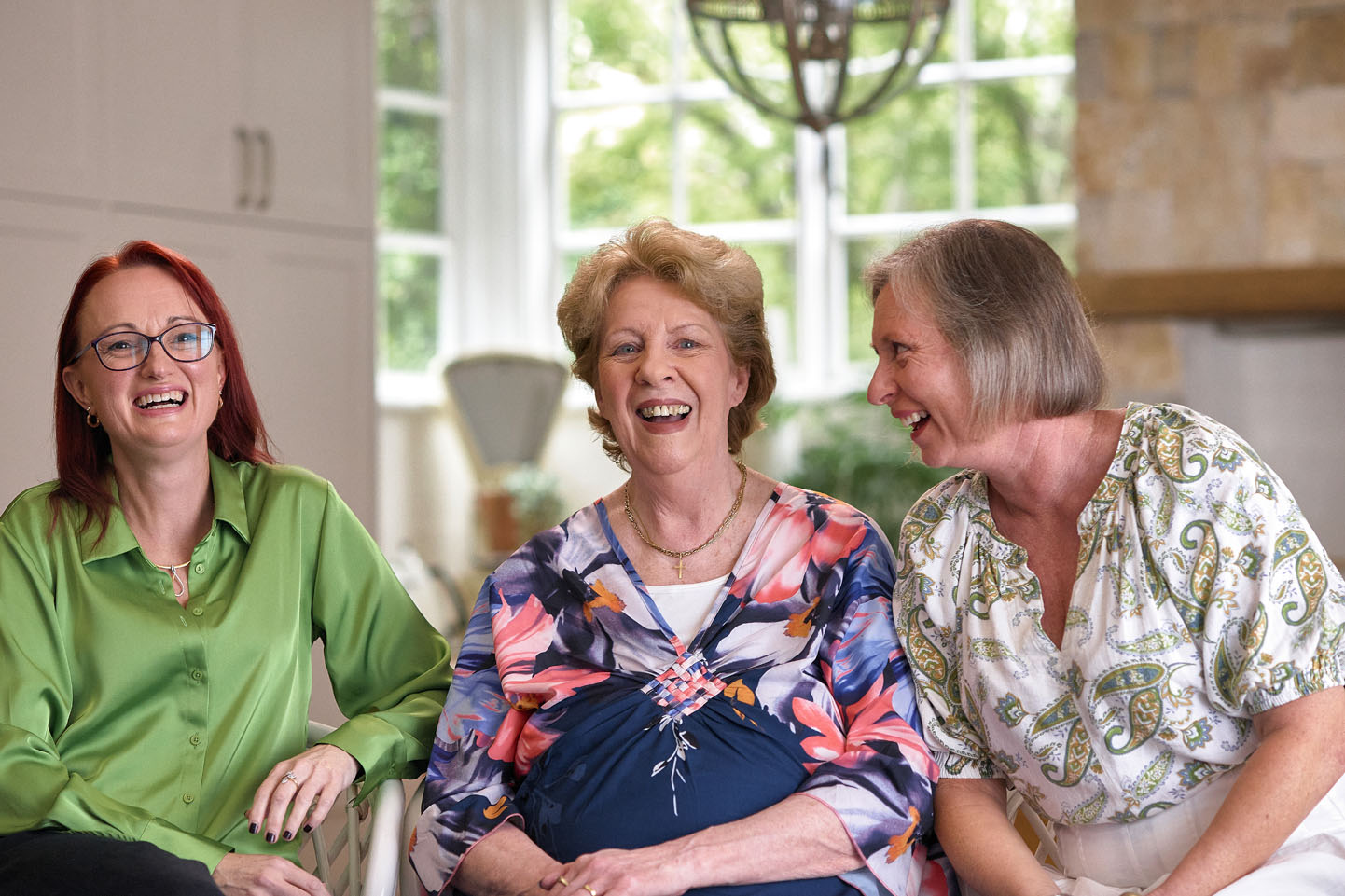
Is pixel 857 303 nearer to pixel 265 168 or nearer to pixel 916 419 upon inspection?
pixel 265 168

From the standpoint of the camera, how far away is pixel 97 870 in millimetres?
1468

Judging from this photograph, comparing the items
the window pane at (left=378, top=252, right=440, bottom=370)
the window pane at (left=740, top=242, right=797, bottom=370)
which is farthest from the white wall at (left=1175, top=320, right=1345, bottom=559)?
the window pane at (left=378, top=252, right=440, bottom=370)

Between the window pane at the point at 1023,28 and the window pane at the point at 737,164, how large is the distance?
900mm

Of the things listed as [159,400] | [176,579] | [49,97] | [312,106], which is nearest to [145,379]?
[159,400]

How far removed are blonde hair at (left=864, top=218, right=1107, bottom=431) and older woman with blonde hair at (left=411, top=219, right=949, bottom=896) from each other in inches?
11.9

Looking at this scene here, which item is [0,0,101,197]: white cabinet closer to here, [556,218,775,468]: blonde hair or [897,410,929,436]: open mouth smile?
[556,218,775,468]: blonde hair

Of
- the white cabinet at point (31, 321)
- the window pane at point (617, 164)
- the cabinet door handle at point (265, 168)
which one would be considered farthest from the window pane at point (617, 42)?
the white cabinet at point (31, 321)

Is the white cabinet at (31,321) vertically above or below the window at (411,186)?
below

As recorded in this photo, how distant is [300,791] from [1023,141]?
4713 mm

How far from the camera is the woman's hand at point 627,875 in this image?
152 cm

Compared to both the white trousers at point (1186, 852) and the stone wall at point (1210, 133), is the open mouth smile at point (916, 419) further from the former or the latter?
the stone wall at point (1210, 133)

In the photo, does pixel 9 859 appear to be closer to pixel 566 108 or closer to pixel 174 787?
pixel 174 787

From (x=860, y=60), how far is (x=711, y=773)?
14.3 ft

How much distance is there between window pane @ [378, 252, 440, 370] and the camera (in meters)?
5.99
